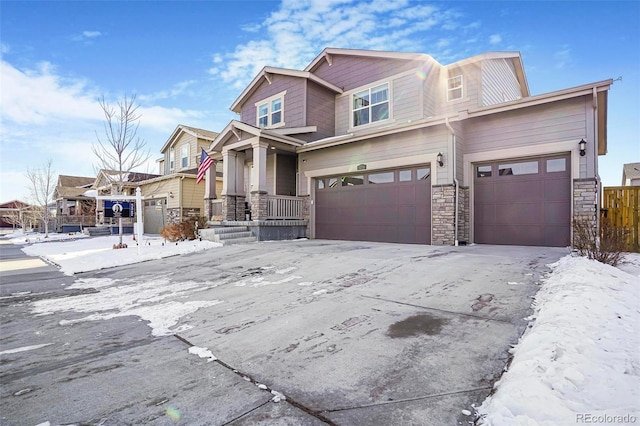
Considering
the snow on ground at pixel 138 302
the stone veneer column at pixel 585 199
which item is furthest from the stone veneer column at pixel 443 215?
the snow on ground at pixel 138 302

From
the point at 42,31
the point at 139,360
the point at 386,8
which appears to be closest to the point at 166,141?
the point at 42,31

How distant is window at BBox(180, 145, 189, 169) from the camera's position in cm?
2106

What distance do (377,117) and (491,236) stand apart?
6741mm

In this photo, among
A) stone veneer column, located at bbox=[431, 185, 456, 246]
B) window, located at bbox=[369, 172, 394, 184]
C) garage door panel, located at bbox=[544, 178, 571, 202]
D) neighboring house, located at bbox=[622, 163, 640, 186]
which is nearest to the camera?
garage door panel, located at bbox=[544, 178, 571, 202]

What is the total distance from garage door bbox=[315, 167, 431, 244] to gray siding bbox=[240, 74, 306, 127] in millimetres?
3484

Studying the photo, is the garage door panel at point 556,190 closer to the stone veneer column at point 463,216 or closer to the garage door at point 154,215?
the stone veneer column at point 463,216

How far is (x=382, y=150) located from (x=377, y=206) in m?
2.02

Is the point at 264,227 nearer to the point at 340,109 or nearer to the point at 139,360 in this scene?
the point at 340,109

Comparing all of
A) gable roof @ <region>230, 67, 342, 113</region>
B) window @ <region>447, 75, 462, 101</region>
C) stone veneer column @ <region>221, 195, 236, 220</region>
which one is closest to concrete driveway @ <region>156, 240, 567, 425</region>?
stone veneer column @ <region>221, 195, 236, 220</region>

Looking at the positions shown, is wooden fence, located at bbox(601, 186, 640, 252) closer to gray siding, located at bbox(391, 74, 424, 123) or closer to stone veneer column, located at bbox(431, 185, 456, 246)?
stone veneer column, located at bbox(431, 185, 456, 246)

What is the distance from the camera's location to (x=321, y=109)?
47.9 ft

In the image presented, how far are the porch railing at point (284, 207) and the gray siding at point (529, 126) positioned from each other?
686 cm

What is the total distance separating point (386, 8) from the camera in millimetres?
10141
